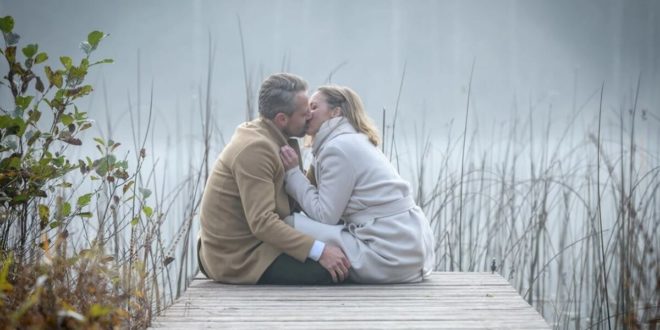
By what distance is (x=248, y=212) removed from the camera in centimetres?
317

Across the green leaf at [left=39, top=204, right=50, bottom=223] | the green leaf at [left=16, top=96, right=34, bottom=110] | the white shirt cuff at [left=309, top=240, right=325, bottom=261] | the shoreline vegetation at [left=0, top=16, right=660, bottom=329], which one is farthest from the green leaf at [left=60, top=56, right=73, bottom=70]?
the white shirt cuff at [left=309, top=240, right=325, bottom=261]

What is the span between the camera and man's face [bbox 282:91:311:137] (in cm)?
333

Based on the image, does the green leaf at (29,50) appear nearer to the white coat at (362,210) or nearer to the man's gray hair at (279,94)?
the man's gray hair at (279,94)

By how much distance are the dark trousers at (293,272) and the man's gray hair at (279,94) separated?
1.72 ft

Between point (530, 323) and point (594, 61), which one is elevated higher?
point (594, 61)

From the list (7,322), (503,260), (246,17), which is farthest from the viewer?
(246,17)

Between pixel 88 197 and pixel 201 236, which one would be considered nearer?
pixel 88 197

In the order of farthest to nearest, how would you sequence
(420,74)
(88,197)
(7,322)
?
1. (420,74)
2. (88,197)
3. (7,322)

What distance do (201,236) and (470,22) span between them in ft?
68.9

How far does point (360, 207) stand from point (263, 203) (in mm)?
374

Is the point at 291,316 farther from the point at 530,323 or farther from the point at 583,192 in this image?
the point at 583,192

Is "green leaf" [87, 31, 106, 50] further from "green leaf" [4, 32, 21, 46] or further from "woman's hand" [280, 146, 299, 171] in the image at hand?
"woman's hand" [280, 146, 299, 171]

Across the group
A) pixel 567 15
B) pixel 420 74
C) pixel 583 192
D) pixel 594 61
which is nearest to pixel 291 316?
pixel 583 192

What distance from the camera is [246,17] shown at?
23.1 metres
